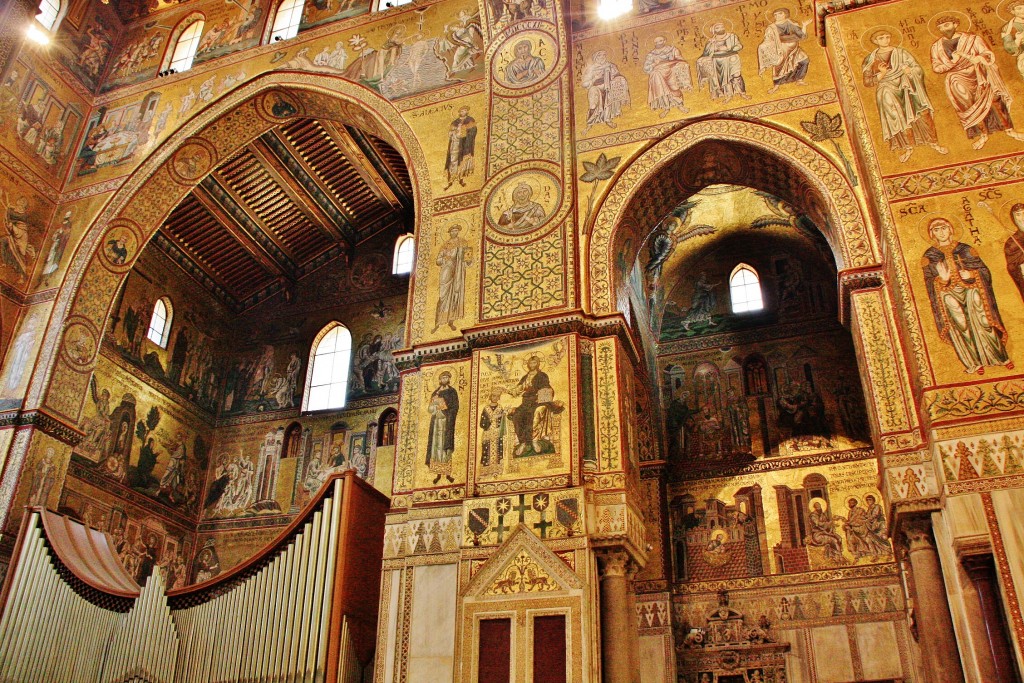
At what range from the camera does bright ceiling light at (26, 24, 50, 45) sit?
47.0 feet

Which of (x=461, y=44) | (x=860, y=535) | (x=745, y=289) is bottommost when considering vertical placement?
(x=860, y=535)

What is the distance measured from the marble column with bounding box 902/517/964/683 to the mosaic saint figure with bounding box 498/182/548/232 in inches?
211

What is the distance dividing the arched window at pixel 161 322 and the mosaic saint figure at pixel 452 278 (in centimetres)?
740

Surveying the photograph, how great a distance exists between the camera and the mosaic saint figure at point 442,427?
9.89m

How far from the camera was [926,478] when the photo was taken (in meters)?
8.10

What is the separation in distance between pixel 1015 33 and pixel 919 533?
4.71m

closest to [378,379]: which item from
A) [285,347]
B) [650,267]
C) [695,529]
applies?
[285,347]

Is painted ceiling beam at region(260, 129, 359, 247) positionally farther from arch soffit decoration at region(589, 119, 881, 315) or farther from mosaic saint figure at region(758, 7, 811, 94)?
mosaic saint figure at region(758, 7, 811, 94)

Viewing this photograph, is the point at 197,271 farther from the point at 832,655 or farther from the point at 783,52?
the point at 832,655

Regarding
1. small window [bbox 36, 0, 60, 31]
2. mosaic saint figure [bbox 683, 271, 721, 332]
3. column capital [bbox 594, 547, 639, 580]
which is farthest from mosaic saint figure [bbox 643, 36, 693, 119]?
small window [bbox 36, 0, 60, 31]

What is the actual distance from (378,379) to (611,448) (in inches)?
292

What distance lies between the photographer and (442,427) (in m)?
10.1

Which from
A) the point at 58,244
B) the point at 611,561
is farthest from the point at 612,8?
the point at 58,244

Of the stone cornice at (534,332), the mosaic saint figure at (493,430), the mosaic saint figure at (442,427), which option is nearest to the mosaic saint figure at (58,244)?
the stone cornice at (534,332)
